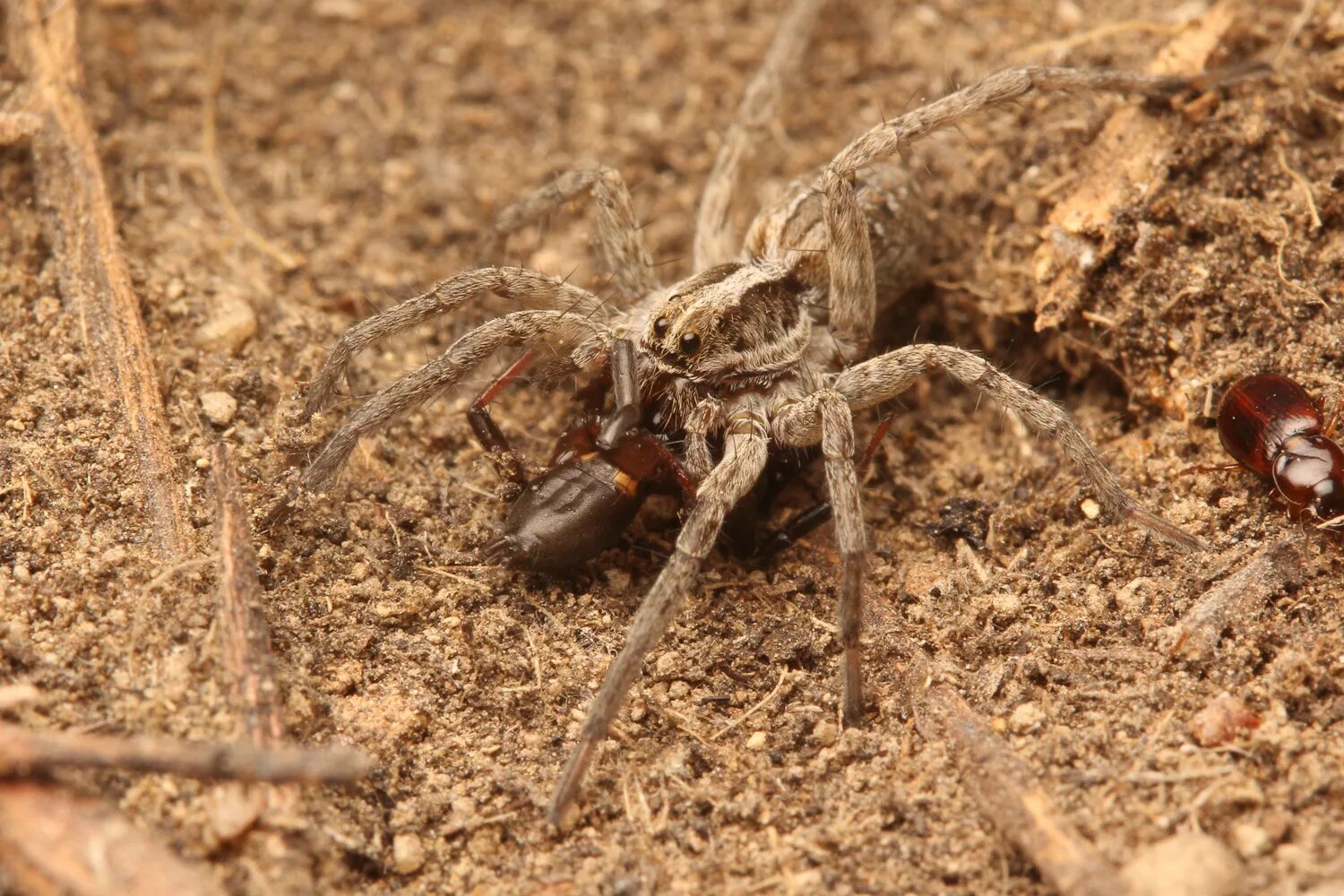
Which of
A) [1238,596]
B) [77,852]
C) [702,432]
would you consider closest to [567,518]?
[702,432]

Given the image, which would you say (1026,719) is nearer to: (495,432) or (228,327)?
(495,432)

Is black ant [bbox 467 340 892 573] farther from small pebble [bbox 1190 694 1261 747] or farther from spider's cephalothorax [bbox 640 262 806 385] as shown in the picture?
small pebble [bbox 1190 694 1261 747]

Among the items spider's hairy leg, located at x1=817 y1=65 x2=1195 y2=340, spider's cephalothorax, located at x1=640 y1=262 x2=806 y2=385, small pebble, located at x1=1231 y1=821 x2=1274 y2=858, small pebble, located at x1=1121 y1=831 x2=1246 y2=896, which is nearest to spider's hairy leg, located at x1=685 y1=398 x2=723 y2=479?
spider's cephalothorax, located at x1=640 y1=262 x2=806 y2=385

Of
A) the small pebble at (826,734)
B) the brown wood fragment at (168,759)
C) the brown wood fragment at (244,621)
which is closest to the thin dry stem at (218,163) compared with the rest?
the brown wood fragment at (244,621)

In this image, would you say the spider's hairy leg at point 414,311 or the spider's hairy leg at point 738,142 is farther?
the spider's hairy leg at point 738,142

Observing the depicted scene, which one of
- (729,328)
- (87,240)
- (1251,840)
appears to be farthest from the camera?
(87,240)

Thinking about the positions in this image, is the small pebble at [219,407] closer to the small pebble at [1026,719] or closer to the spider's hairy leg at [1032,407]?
the spider's hairy leg at [1032,407]
